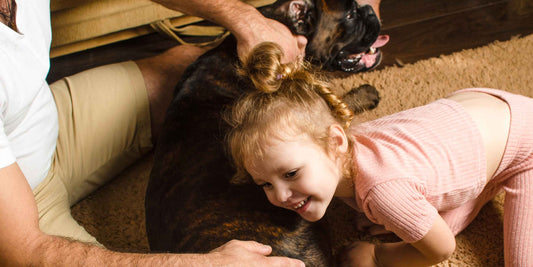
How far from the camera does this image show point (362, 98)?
154cm

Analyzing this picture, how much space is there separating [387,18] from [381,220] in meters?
1.21

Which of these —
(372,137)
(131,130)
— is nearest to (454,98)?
(372,137)

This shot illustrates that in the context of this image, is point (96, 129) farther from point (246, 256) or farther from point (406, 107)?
point (406, 107)

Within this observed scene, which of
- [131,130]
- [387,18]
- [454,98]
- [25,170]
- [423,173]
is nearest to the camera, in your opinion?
[423,173]

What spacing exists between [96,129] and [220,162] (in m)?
0.57

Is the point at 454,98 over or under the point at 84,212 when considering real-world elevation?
over

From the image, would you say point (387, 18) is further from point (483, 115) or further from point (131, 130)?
point (131, 130)

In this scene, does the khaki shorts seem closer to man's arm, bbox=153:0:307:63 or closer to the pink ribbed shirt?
man's arm, bbox=153:0:307:63

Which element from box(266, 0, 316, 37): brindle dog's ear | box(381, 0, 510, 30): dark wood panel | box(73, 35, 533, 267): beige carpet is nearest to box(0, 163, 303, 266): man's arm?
box(73, 35, 533, 267): beige carpet

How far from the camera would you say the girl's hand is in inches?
44.6

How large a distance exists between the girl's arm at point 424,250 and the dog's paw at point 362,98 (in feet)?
1.89

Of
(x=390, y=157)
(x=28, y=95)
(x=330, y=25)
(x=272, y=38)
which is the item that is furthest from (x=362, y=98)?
(x=28, y=95)

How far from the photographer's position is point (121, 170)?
1.51 metres

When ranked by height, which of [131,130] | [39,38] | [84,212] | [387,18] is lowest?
[84,212]
